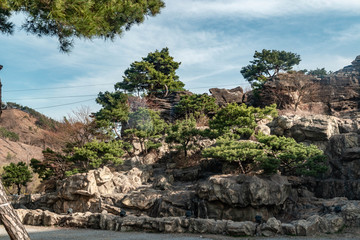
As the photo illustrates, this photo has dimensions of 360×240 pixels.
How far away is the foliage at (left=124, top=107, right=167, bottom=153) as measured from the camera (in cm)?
1731

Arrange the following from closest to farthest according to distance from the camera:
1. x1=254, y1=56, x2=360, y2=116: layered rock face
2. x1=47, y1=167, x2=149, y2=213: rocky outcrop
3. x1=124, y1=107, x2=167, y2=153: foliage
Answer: x1=47, y1=167, x2=149, y2=213: rocky outcrop, x1=124, y1=107, x2=167, y2=153: foliage, x1=254, y1=56, x2=360, y2=116: layered rock face

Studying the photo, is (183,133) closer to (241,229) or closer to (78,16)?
(241,229)

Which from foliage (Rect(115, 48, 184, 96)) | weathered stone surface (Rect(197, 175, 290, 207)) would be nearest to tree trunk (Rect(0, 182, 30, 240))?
weathered stone surface (Rect(197, 175, 290, 207))

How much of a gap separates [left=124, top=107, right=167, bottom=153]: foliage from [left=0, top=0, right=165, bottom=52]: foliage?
9.43 meters

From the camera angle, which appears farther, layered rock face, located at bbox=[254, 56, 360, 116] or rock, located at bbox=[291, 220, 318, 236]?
layered rock face, located at bbox=[254, 56, 360, 116]

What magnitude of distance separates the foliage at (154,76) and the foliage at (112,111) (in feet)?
12.3

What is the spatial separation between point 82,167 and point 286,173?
10.2 meters

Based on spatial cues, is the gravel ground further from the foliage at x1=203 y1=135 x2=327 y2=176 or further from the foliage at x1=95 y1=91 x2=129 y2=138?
the foliage at x1=95 y1=91 x2=129 y2=138

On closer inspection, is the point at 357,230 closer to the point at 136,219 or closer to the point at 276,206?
the point at 276,206

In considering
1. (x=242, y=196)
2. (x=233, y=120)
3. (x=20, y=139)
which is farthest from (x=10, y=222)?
(x=20, y=139)

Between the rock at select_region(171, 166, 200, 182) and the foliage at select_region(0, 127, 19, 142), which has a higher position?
the foliage at select_region(0, 127, 19, 142)

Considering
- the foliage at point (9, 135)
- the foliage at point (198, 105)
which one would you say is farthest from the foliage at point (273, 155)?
the foliage at point (9, 135)

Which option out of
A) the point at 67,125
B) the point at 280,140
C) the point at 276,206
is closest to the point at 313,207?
the point at 276,206

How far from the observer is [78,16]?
20.5 ft
